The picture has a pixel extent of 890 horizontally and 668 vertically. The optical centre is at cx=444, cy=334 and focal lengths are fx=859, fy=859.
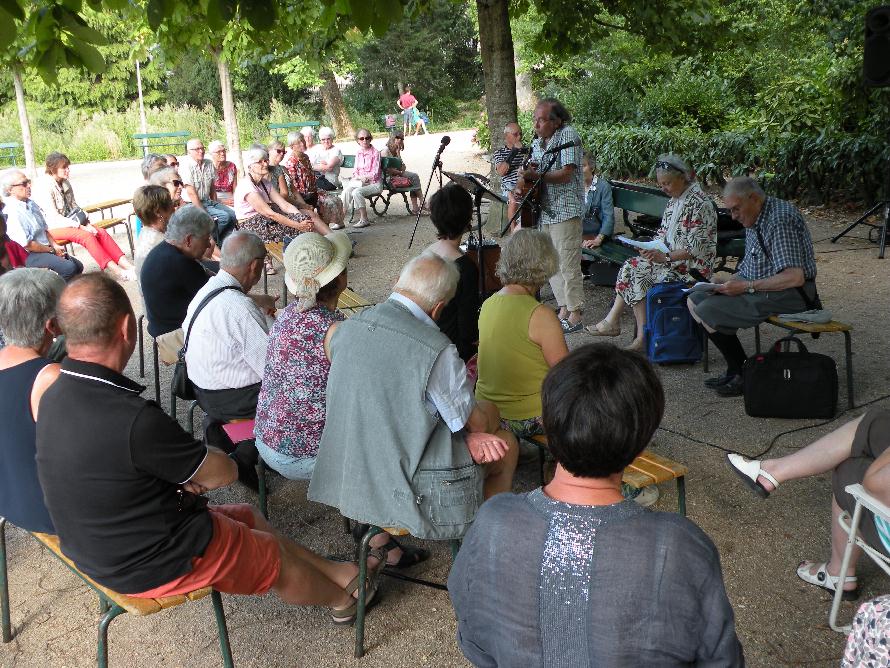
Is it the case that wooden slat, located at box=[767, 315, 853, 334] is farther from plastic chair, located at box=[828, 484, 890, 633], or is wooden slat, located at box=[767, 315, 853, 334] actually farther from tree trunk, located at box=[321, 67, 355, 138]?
tree trunk, located at box=[321, 67, 355, 138]

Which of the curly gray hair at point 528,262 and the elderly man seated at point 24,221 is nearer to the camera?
the curly gray hair at point 528,262

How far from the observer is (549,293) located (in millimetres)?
7797

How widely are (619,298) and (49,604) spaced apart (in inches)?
168

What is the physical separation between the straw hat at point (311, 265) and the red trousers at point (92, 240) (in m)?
6.39

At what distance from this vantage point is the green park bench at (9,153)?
2301 centimetres

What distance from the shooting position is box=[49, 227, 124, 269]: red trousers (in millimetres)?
8945

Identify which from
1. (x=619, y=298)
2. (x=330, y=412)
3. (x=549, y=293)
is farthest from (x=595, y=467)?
(x=549, y=293)

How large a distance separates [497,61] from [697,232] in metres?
4.43

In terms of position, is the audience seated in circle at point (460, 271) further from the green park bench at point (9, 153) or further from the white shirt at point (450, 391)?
the green park bench at point (9, 153)

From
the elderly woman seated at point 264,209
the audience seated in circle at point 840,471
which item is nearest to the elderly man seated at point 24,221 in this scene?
the elderly woman seated at point 264,209

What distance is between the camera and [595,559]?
1.61 metres

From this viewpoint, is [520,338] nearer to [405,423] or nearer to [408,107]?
[405,423]

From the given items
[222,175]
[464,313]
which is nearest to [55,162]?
[222,175]

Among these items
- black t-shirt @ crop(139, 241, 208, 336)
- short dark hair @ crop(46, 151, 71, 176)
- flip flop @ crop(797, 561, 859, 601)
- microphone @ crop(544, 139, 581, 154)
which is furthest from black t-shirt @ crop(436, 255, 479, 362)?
short dark hair @ crop(46, 151, 71, 176)
